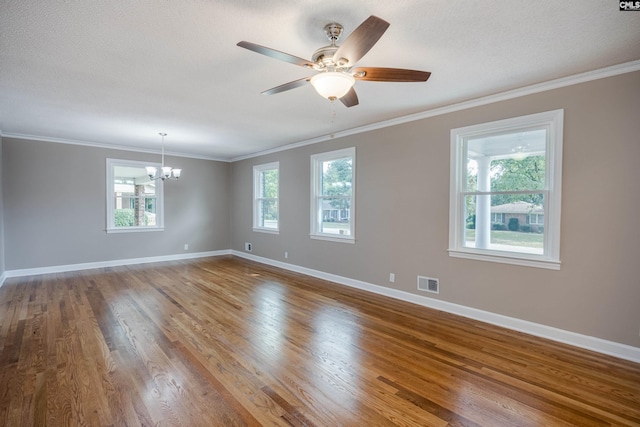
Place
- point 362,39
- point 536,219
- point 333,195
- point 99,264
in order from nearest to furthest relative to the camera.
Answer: point 362,39 → point 536,219 → point 333,195 → point 99,264

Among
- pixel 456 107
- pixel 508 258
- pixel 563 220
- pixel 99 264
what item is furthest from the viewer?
pixel 99 264

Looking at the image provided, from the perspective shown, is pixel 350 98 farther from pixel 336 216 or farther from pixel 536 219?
pixel 336 216

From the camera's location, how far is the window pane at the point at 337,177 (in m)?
5.16

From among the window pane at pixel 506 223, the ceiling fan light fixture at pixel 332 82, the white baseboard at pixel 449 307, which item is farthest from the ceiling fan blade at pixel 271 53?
the white baseboard at pixel 449 307

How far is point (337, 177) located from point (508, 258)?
2.95 m

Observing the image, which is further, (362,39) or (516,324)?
(516,324)

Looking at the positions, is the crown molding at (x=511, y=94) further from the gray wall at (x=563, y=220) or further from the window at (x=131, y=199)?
the window at (x=131, y=199)

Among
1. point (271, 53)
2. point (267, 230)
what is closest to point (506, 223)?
point (271, 53)

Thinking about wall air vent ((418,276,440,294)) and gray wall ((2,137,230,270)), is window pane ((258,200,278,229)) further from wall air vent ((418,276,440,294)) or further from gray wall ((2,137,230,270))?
wall air vent ((418,276,440,294))

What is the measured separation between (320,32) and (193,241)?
6674 millimetres

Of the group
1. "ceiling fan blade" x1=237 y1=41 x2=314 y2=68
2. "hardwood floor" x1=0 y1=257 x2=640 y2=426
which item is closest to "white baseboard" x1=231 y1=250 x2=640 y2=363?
"hardwood floor" x1=0 y1=257 x2=640 y2=426

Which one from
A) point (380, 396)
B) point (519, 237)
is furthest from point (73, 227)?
point (519, 237)

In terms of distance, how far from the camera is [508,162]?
11.1 ft

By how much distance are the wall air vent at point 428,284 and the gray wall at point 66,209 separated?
5.87m
